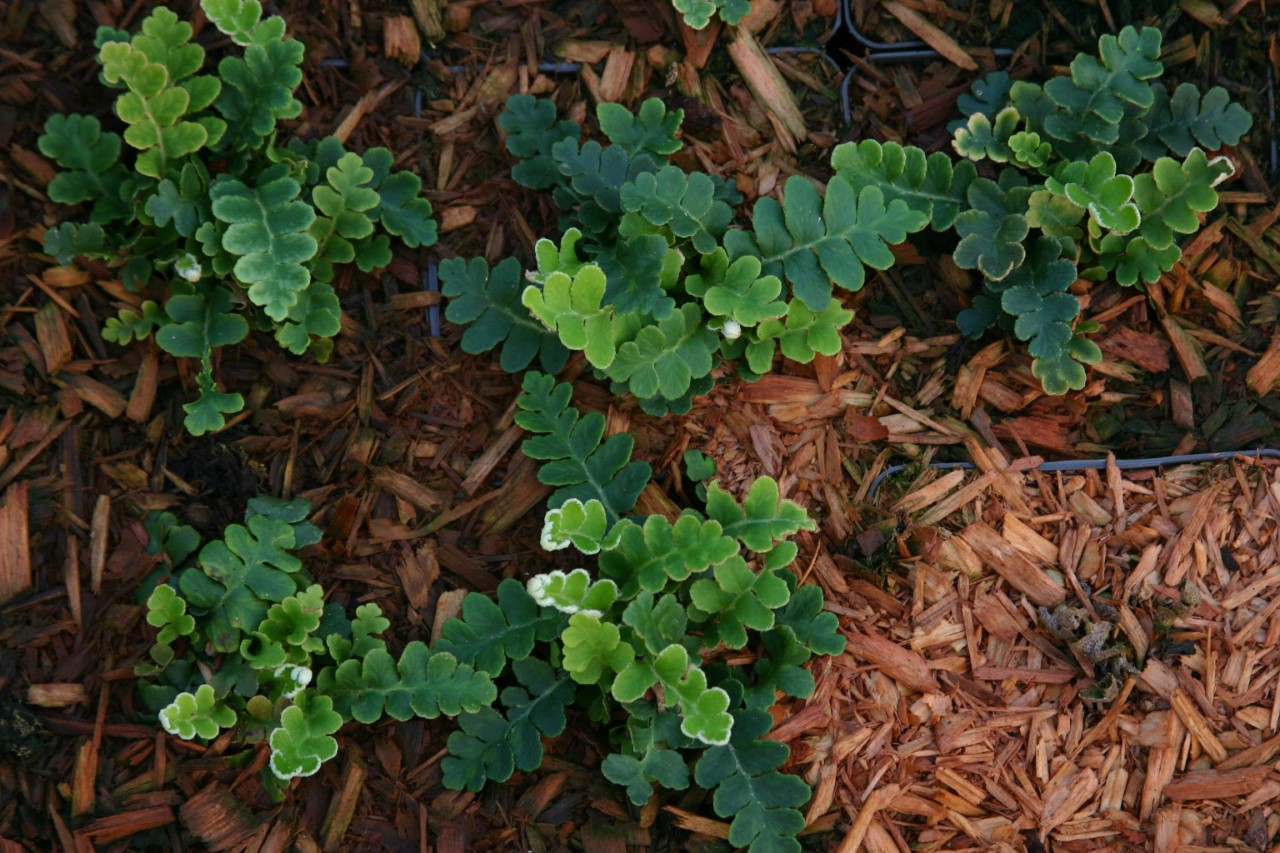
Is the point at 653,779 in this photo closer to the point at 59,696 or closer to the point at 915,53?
the point at 59,696

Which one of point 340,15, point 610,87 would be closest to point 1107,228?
point 610,87

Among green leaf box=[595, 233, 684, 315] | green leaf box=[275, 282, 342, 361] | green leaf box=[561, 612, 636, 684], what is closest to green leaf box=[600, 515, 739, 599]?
green leaf box=[561, 612, 636, 684]

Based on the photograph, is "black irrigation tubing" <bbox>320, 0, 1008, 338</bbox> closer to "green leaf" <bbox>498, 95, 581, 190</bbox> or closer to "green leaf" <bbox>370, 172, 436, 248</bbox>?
"green leaf" <bbox>498, 95, 581, 190</bbox>

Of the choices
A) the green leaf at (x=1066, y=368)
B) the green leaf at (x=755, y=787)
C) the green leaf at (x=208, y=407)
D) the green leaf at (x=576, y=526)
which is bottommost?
the green leaf at (x=755, y=787)

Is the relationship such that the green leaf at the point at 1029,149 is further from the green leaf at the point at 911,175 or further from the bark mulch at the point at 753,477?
the bark mulch at the point at 753,477

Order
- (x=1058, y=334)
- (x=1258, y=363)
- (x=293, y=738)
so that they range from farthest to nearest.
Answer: (x=1258, y=363)
(x=1058, y=334)
(x=293, y=738)

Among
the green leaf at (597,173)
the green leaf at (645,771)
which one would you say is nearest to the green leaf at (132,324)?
the green leaf at (597,173)

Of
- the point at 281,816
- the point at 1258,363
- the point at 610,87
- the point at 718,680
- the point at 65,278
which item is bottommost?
the point at 281,816
